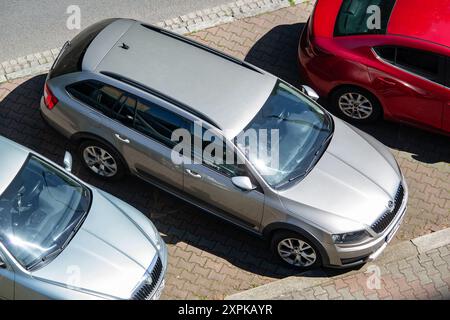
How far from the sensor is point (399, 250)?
390 inches

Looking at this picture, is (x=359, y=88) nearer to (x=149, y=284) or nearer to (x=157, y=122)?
(x=157, y=122)

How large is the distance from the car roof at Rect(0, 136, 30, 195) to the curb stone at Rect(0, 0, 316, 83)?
2633 mm

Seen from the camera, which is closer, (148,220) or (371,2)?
(148,220)

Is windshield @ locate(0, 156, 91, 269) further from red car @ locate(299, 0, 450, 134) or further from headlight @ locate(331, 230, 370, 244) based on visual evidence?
red car @ locate(299, 0, 450, 134)

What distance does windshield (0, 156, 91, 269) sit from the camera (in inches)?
333

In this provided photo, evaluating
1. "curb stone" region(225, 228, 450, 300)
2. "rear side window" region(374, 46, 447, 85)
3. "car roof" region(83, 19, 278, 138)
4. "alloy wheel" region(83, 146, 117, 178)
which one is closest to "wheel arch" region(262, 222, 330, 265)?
"curb stone" region(225, 228, 450, 300)

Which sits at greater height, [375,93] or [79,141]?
[375,93]

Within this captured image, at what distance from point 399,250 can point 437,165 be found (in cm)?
154

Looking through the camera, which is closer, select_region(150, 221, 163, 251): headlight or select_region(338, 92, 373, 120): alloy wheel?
select_region(150, 221, 163, 251): headlight

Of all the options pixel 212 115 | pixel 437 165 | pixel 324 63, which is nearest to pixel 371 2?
pixel 324 63

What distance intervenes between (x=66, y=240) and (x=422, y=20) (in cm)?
548

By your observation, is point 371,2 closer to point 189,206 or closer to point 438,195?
point 438,195

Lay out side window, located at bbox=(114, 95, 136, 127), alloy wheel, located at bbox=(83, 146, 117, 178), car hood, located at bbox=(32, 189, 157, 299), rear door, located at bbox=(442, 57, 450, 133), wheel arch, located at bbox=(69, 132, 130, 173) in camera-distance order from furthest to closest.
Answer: rear door, located at bbox=(442, 57, 450, 133)
alloy wheel, located at bbox=(83, 146, 117, 178)
wheel arch, located at bbox=(69, 132, 130, 173)
side window, located at bbox=(114, 95, 136, 127)
car hood, located at bbox=(32, 189, 157, 299)

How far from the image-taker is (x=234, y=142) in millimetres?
9156
